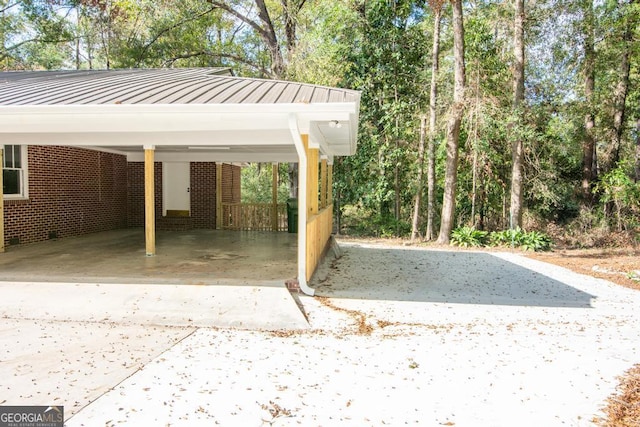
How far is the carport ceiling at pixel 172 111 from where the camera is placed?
5.62m

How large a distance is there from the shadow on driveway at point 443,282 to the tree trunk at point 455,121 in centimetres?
275

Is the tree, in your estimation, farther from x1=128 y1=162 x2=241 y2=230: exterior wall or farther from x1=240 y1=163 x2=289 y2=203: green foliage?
x1=240 y1=163 x2=289 y2=203: green foliage

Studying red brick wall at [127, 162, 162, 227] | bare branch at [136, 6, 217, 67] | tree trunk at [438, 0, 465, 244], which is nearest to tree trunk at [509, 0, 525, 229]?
tree trunk at [438, 0, 465, 244]

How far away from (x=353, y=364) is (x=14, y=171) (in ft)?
Answer: 29.4

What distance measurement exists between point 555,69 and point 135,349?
16.1 meters

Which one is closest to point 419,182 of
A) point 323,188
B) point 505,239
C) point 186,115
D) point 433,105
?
point 433,105

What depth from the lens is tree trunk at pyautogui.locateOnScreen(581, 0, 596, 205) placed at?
45.3ft

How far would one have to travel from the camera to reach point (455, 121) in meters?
12.5

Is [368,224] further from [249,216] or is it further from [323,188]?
[323,188]

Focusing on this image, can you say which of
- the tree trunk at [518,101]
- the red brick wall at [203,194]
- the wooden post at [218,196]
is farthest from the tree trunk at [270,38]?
the tree trunk at [518,101]

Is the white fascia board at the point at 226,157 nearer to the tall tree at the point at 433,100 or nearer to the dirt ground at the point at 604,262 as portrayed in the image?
the tall tree at the point at 433,100

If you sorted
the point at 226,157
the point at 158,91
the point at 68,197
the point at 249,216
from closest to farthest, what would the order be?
1. the point at 158,91
2. the point at 68,197
3. the point at 226,157
4. the point at 249,216

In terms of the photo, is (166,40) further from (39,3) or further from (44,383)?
(44,383)

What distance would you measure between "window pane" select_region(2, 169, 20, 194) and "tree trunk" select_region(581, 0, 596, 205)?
16142 millimetres
